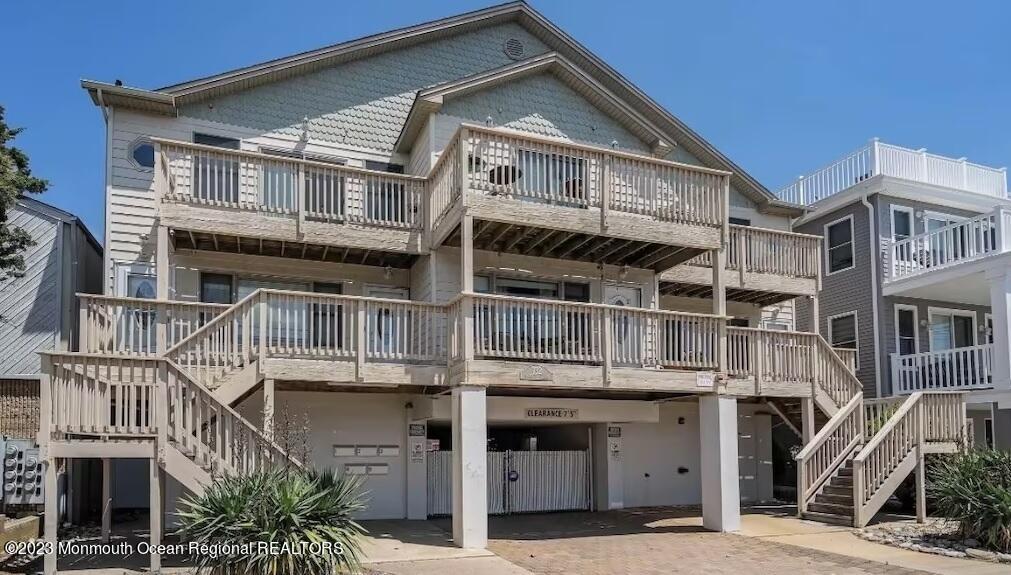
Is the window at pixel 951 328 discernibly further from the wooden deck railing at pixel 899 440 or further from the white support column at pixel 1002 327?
the wooden deck railing at pixel 899 440

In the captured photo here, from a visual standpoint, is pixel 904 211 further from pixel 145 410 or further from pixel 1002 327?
pixel 145 410

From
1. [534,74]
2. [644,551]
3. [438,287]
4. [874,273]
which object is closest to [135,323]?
[438,287]

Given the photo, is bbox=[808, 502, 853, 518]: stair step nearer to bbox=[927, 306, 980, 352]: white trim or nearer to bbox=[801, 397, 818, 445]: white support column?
bbox=[801, 397, 818, 445]: white support column

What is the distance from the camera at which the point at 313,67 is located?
17.6 meters

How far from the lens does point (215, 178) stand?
14953 millimetres

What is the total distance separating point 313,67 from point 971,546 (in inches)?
591

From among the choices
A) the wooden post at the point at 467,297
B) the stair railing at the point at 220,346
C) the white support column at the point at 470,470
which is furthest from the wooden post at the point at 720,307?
the stair railing at the point at 220,346

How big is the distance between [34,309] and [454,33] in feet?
34.1

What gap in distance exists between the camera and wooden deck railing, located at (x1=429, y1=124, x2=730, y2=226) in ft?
47.8

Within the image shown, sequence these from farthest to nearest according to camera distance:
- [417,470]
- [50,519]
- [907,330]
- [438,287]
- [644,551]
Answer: [907,330] < [417,470] < [438,287] < [644,551] < [50,519]

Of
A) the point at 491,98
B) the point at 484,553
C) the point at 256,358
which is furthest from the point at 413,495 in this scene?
the point at 491,98

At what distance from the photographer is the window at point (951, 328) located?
951 inches

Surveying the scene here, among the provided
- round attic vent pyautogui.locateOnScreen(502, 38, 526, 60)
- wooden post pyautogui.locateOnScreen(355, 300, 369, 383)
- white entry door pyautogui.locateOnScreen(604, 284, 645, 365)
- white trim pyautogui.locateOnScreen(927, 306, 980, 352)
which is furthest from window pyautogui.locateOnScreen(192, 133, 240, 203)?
white trim pyautogui.locateOnScreen(927, 306, 980, 352)

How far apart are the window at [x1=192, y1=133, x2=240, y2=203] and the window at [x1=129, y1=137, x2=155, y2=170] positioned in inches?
72.5
